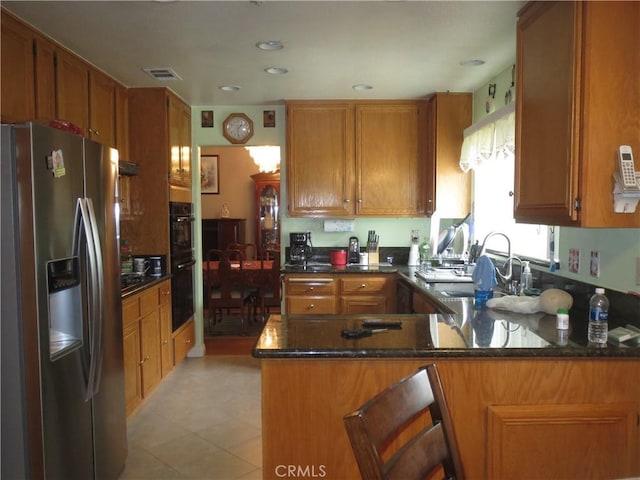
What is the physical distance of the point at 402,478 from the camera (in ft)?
3.69

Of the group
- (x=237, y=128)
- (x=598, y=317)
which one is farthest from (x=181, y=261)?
(x=598, y=317)

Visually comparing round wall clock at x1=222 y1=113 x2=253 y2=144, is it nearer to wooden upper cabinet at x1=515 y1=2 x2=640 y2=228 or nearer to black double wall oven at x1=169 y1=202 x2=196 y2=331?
black double wall oven at x1=169 y1=202 x2=196 y2=331

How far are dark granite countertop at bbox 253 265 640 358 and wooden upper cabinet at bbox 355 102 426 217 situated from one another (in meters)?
2.19

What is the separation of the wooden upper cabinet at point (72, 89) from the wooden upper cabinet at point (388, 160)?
222 cm

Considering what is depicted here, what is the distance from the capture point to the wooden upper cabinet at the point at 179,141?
410 centimetres

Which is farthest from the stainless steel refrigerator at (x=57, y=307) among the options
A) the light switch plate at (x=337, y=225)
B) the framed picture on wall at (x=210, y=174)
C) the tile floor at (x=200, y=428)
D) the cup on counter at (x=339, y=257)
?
the framed picture on wall at (x=210, y=174)

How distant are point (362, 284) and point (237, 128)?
1.89 metres

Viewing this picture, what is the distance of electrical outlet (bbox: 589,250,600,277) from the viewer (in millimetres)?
2256

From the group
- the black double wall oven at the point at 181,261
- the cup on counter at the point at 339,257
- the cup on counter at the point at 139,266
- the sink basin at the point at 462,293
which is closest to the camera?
the sink basin at the point at 462,293

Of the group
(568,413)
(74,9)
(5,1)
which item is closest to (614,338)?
(568,413)

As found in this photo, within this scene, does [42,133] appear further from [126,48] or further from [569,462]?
[569,462]

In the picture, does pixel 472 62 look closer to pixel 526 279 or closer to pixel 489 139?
pixel 489 139

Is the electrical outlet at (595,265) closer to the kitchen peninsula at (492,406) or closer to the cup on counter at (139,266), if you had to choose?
the kitchen peninsula at (492,406)

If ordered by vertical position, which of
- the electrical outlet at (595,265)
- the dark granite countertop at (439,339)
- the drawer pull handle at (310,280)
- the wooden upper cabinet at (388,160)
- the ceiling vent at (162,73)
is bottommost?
the drawer pull handle at (310,280)
